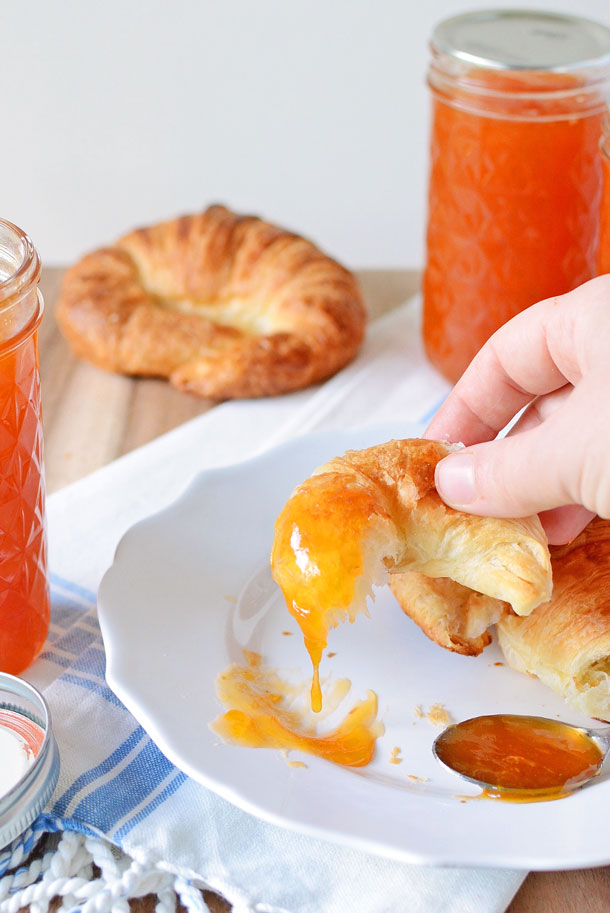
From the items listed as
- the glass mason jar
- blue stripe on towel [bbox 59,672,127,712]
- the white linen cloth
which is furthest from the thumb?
the glass mason jar

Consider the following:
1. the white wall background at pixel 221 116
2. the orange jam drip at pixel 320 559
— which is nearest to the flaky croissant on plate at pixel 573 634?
the orange jam drip at pixel 320 559

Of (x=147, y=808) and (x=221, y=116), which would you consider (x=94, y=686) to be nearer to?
(x=147, y=808)

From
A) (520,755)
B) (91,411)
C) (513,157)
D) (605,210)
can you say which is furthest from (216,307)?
(520,755)

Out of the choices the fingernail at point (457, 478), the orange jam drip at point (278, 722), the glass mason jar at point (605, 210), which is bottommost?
the orange jam drip at point (278, 722)

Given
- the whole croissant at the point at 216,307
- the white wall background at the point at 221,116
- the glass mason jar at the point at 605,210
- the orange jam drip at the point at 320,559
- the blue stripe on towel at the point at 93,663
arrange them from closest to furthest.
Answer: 1. the orange jam drip at the point at 320,559
2. the blue stripe on towel at the point at 93,663
3. the glass mason jar at the point at 605,210
4. the whole croissant at the point at 216,307
5. the white wall background at the point at 221,116

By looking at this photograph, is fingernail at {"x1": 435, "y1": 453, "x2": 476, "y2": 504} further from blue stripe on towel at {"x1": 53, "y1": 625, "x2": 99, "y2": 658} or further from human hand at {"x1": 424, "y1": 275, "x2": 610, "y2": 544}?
blue stripe on towel at {"x1": 53, "y1": 625, "x2": 99, "y2": 658}

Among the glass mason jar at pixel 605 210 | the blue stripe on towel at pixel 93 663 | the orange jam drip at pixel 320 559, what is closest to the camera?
the orange jam drip at pixel 320 559

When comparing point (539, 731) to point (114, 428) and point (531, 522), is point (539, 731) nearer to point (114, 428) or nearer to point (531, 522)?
point (531, 522)

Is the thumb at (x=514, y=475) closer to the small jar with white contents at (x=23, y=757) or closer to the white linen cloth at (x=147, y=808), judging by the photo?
the white linen cloth at (x=147, y=808)

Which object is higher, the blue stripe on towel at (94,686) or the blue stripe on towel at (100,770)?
the blue stripe on towel at (100,770)
